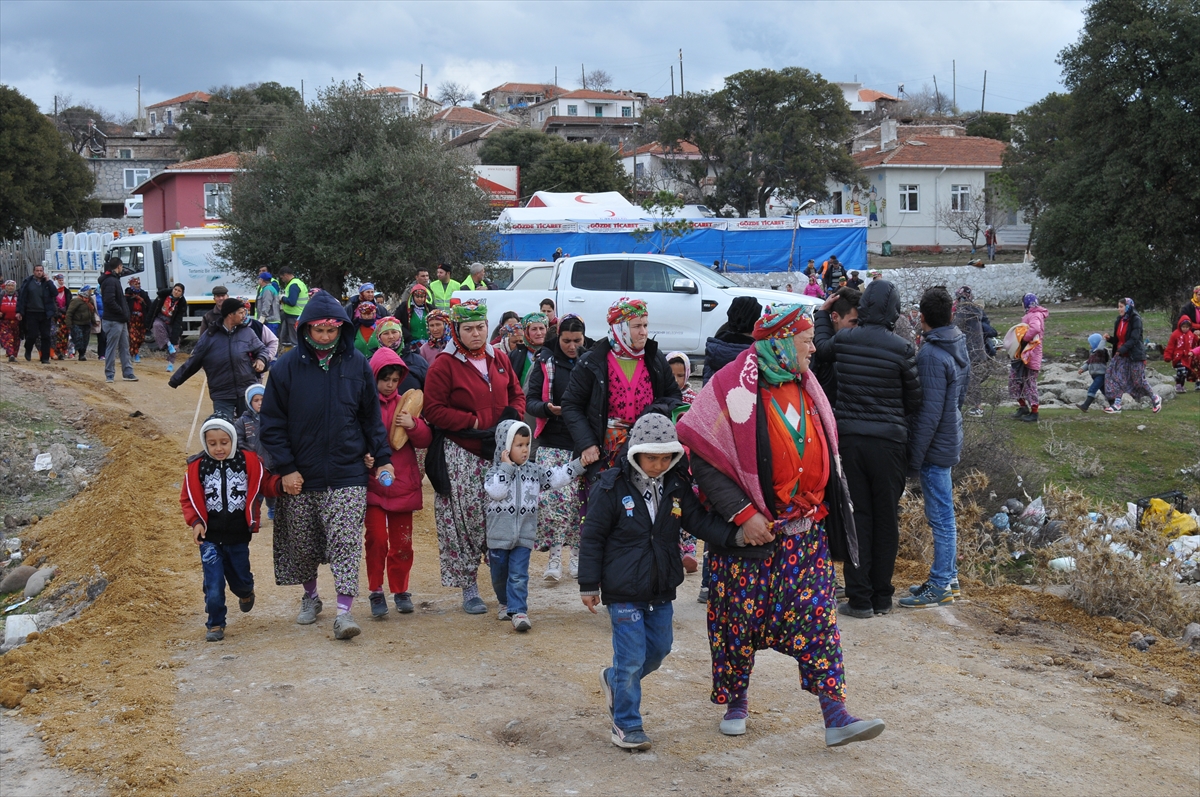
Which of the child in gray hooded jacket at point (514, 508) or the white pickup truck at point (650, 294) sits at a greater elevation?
the white pickup truck at point (650, 294)

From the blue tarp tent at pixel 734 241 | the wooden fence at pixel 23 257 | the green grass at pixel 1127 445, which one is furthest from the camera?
the wooden fence at pixel 23 257

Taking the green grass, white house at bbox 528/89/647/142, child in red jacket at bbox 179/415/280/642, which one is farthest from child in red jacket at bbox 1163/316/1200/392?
white house at bbox 528/89/647/142

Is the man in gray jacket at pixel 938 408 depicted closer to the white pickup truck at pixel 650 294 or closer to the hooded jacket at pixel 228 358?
the hooded jacket at pixel 228 358

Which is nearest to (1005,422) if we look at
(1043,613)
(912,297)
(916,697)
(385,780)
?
(1043,613)

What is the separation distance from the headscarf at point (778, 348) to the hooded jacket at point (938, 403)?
2.47m

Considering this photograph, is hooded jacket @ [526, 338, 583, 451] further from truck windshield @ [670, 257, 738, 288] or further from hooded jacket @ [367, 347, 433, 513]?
truck windshield @ [670, 257, 738, 288]

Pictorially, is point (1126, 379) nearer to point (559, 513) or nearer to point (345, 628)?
point (559, 513)

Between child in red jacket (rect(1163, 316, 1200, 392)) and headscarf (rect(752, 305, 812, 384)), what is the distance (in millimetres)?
15044

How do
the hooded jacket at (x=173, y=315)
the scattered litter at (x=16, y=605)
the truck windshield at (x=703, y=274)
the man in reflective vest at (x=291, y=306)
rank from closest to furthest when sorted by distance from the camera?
the scattered litter at (x=16, y=605) < the man in reflective vest at (x=291, y=306) < the truck windshield at (x=703, y=274) < the hooded jacket at (x=173, y=315)

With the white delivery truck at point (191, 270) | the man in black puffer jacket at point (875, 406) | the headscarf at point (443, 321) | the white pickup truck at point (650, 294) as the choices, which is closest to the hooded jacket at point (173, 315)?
the white delivery truck at point (191, 270)

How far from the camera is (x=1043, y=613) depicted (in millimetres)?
7449

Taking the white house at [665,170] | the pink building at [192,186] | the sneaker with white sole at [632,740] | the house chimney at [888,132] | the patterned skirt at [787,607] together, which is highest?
the house chimney at [888,132]

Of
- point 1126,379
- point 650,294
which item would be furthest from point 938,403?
point 1126,379

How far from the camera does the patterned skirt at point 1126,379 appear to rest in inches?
627
